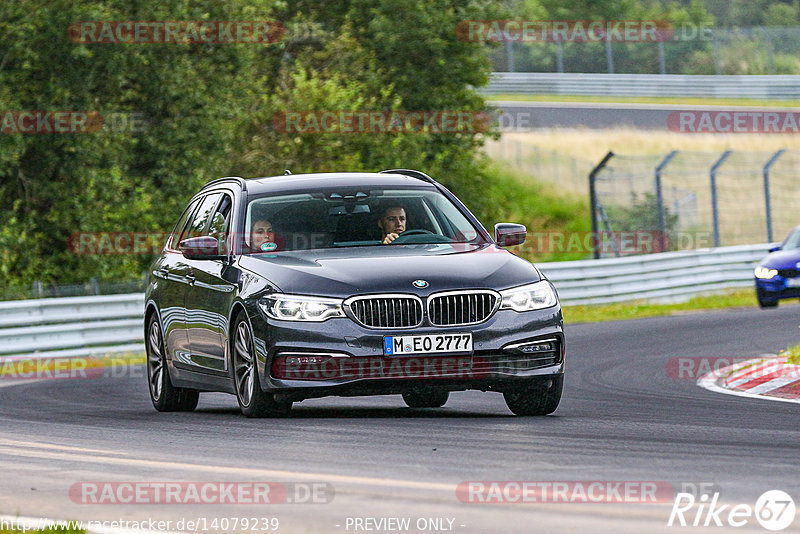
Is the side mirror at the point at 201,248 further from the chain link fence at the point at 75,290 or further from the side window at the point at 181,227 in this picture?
the chain link fence at the point at 75,290

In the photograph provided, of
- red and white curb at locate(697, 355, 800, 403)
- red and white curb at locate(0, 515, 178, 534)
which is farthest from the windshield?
red and white curb at locate(0, 515, 178, 534)

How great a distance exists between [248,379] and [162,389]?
7.17ft

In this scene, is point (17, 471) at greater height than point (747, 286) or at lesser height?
greater

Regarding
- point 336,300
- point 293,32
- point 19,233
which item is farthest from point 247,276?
point 293,32

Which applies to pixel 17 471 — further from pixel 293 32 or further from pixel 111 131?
pixel 293 32

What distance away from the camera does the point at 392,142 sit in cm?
3688

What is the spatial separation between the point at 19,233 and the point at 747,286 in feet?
44.5

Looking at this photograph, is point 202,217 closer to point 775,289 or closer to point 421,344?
point 421,344

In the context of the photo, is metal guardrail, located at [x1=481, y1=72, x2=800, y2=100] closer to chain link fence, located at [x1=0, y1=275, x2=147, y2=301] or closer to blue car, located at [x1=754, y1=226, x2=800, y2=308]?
blue car, located at [x1=754, y1=226, x2=800, y2=308]

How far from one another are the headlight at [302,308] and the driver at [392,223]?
47.1 inches

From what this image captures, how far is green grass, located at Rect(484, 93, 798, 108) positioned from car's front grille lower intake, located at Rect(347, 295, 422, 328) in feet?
147

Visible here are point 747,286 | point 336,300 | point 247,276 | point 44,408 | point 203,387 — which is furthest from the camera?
point 747,286

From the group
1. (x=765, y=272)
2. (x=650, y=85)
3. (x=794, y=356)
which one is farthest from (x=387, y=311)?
(x=650, y=85)

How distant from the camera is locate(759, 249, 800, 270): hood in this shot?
80.2 feet
